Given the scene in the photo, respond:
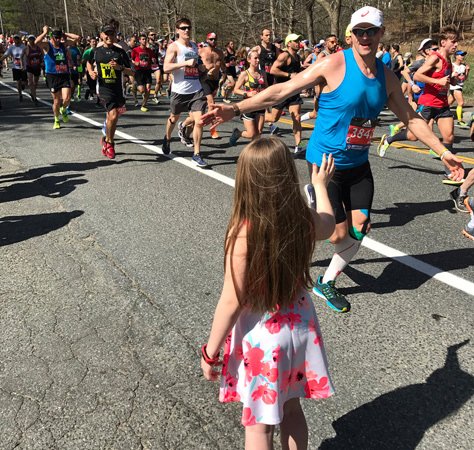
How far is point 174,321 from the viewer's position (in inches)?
132

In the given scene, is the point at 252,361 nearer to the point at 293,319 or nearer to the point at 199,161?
the point at 293,319

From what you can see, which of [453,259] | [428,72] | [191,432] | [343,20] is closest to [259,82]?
[428,72]

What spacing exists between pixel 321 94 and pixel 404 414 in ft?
7.10

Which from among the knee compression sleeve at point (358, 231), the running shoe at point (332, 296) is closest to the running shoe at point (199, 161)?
the running shoe at point (332, 296)

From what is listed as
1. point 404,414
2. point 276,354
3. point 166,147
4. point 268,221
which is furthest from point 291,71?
point 276,354

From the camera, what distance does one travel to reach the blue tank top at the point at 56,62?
11086 mm

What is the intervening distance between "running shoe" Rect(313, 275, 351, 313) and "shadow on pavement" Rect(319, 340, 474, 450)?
2.68 ft

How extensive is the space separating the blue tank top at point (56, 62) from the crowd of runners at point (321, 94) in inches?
0.9

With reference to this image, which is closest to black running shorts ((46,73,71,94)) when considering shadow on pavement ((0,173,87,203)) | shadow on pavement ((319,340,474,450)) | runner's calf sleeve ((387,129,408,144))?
shadow on pavement ((0,173,87,203))

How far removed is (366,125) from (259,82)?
5.80 m

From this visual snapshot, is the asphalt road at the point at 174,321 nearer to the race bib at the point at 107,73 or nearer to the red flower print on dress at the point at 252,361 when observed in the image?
the red flower print on dress at the point at 252,361

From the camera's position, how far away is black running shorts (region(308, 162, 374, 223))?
351cm

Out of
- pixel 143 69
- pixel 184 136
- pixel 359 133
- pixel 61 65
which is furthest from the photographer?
pixel 143 69

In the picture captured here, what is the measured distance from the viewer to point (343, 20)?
1657 inches
